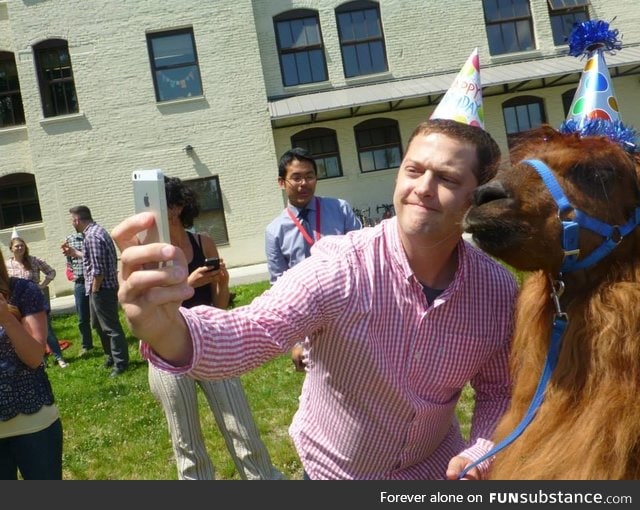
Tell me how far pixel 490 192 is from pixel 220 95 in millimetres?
14899

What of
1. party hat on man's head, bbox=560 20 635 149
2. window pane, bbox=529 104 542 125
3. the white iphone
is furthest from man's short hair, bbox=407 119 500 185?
window pane, bbox=529 104 542 125

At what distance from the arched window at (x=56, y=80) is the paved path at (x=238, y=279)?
16.2 ft

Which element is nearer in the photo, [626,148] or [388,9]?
[626,148]

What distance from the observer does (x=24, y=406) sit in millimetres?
2898

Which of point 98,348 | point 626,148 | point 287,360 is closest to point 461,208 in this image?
point 626,148

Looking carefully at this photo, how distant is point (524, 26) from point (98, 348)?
14264 millimetres

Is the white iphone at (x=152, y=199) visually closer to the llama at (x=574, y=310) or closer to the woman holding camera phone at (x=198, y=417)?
the llama at (x=574, y=310)

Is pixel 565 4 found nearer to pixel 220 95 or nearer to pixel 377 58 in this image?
pixel 377 58

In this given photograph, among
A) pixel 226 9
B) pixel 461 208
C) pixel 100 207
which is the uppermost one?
pixel 226 9

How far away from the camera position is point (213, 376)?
5.01ft

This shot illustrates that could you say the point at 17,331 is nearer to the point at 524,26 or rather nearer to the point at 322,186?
the point at 322,186

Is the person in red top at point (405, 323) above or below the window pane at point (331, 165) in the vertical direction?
below

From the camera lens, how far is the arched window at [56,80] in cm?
1562
